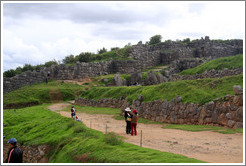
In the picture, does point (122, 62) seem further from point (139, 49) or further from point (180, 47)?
point (180, 47)

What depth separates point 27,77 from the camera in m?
37.2

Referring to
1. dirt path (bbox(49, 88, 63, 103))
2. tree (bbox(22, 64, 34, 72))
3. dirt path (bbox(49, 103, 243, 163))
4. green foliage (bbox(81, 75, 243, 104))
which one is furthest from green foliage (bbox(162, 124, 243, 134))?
tree (bbox(22, 64, 34, 72))

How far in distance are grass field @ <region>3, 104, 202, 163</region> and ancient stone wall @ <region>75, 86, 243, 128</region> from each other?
17.7 feet

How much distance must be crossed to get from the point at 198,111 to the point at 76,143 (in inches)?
282

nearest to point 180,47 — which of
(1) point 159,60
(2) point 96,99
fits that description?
(1) point 159,60

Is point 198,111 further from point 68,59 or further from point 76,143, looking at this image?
point 68,59

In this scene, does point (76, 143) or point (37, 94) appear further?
point (37, 94)

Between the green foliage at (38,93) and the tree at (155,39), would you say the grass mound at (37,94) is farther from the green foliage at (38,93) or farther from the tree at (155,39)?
the tree at (155,39)

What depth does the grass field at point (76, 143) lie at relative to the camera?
9055 mm

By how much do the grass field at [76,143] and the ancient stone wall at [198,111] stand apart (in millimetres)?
5399

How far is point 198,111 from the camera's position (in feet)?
52.5

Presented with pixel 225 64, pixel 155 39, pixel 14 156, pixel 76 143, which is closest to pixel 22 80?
pixel 225 64

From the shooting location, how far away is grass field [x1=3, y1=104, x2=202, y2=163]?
905 cm

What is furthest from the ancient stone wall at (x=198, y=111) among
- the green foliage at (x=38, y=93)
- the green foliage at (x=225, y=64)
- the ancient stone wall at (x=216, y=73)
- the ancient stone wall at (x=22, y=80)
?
the ancient stone wall at (x=22, y=80)
